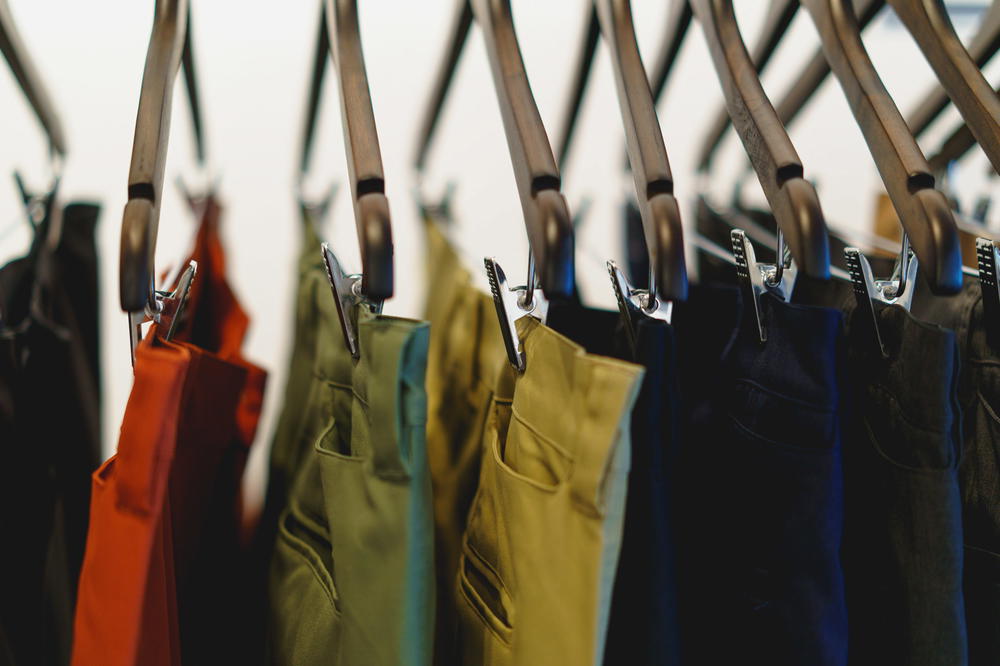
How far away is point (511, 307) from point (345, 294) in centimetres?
10

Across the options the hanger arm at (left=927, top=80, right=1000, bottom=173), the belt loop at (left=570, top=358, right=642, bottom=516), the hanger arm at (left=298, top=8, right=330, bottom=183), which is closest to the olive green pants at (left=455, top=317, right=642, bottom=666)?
the belt loop at (left=570, top=358, right=642, bottom=516)

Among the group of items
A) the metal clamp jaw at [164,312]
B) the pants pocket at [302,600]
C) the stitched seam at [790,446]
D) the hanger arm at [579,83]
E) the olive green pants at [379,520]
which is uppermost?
the hanger arm at [579,83]

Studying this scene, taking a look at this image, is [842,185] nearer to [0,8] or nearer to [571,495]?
[571,495]

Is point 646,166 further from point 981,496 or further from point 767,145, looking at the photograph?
point 981,496

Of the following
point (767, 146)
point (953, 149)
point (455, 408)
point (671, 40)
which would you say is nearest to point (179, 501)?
point (455, 408)

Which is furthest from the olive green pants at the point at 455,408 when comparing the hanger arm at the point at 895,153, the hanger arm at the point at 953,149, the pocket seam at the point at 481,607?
the hanger arm at the point at 953,149

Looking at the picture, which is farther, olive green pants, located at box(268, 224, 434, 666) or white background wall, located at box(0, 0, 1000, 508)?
white background wall, located at box(0, 0, 1000, 508)

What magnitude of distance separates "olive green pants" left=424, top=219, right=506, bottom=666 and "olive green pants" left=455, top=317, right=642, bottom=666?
0.23ft

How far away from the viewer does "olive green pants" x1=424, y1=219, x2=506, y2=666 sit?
500mm

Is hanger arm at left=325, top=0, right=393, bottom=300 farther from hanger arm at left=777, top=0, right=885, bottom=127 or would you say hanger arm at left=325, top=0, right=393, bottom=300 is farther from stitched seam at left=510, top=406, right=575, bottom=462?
hanger arm at left=777, top=0, right=885, bottom=127

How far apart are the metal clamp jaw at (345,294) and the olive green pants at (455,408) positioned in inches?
4.3

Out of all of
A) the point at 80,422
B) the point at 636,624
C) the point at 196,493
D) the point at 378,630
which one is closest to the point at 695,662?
the point at 636,624

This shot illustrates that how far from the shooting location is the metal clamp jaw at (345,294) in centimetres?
40

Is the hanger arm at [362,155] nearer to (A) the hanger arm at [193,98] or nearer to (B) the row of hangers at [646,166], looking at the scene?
(B) the row of hangers at [646,166]
